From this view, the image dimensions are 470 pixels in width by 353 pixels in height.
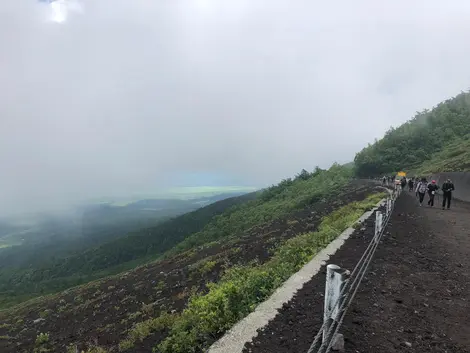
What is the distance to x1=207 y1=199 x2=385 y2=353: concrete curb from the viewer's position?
5004 millimetres

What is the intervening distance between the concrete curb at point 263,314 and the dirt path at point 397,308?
0.47 feet

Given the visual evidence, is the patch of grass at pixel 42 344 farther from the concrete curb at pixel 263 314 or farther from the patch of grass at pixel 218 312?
the concrete curb at pixel 263 314

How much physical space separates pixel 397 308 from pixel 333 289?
2746 mm

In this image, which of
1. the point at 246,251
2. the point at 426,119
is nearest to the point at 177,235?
the point at 426,119

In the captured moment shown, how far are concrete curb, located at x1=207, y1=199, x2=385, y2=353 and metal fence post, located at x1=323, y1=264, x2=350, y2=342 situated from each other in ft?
4.34

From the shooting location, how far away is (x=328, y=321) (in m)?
4.43

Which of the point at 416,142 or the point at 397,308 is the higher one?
the point at 416,142

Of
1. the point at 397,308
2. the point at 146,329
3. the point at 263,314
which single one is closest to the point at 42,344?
the point at 146,329

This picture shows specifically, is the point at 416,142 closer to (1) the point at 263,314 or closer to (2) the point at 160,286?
(2) the point at 160,286

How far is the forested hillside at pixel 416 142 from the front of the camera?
241ft

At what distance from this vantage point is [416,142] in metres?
78.1

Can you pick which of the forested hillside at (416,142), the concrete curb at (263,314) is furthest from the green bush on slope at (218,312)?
the forested hillside at (416,142)

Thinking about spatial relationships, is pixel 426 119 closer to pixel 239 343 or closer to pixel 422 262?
pixel 422 262

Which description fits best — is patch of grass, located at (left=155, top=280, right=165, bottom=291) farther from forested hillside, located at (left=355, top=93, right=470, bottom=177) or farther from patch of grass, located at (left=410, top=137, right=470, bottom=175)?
forested hillside, located at (left=355, top=93, right=470, bottom=177)
